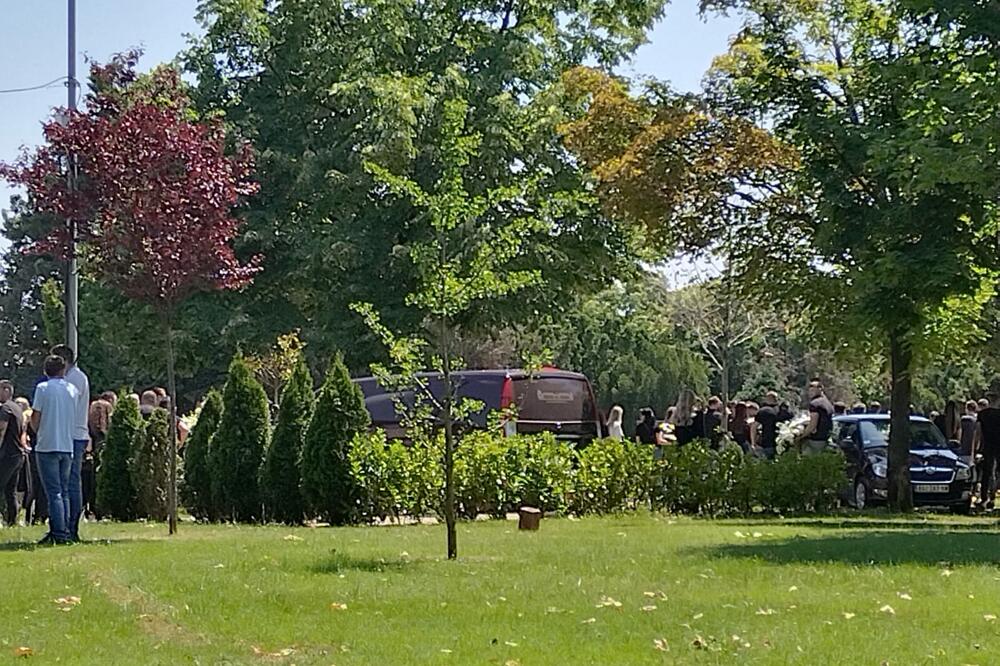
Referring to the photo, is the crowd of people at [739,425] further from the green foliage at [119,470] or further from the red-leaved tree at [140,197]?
the red-leaved tree at [140,197]

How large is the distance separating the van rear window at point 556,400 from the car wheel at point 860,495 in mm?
4312

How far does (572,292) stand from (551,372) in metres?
9.50

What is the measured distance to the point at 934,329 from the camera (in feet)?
61.7

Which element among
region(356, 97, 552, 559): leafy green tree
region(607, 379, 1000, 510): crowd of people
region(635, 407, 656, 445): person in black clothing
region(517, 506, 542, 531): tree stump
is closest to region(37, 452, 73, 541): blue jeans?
region(356, 97, 552, 559): leafy green tree

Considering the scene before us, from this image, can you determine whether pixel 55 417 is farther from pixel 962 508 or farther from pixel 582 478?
pixel 962 508

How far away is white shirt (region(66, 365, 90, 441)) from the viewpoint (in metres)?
15.0

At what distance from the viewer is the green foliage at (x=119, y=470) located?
63.5 feet

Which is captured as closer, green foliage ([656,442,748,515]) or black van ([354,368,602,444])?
green foliage ([656,442,748,515])

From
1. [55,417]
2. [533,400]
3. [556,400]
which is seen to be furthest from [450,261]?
[556,400]

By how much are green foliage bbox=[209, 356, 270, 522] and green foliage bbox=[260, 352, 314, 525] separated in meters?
0.24

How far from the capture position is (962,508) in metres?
23.7

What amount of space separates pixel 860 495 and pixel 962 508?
1.66 meters

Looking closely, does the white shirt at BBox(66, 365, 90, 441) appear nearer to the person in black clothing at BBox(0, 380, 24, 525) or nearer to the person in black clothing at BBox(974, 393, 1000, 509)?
the person in black clothing at BBox(0, 380, 24, 525)

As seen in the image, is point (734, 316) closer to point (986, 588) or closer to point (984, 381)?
point (984, 381)
